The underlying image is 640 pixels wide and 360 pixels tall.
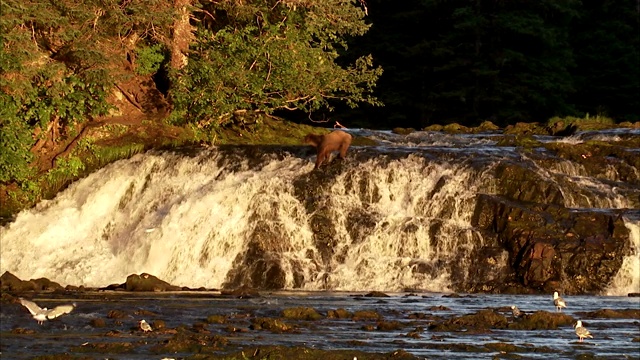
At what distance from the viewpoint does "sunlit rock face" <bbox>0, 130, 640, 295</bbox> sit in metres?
29.2

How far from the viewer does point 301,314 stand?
22234 millimetres

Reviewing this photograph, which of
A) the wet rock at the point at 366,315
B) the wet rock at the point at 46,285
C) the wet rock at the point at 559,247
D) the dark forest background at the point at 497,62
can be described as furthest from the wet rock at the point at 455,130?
the wet rock at the point at 366,315

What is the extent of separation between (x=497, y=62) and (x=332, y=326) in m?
41.8

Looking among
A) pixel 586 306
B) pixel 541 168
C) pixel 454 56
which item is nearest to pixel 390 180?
pixel 541 168

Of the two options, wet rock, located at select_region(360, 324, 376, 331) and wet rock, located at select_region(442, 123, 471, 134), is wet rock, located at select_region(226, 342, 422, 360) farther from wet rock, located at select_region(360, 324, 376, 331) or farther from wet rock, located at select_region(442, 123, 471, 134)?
wet rock, located at select_region(442, 123, 471, 134)

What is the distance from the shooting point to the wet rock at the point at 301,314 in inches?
870

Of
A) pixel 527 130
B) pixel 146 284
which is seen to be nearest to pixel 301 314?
pixel 146 284

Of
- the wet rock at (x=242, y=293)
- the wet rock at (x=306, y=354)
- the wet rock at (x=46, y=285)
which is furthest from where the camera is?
the wet rock at (x=46, y=285)

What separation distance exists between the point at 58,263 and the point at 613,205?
1362 centimetres

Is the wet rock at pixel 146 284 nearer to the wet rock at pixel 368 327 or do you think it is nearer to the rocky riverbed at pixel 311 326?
the rocky riverbed at pixel 311 326

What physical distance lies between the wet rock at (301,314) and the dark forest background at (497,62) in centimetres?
3865

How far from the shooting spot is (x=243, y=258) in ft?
99.0

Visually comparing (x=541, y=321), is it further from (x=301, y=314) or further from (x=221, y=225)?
(x=221, y=225)

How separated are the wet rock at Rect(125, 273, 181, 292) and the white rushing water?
1.62m
